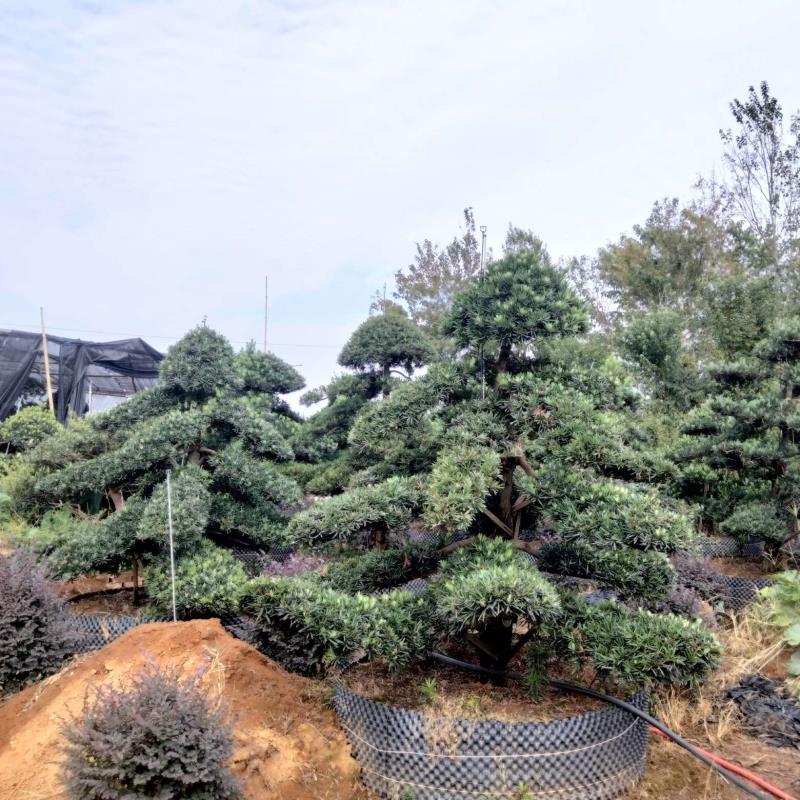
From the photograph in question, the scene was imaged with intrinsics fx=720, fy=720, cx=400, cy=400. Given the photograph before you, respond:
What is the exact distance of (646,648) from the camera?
11.1 ft

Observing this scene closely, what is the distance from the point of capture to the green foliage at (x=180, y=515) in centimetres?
510

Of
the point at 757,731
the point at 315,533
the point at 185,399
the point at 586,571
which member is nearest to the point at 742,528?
the point at 757,731

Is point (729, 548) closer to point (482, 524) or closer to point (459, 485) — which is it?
point (482, 524)

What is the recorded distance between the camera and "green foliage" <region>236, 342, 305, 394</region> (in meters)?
10.9

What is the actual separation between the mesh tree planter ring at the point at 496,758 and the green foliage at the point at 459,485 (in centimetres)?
92

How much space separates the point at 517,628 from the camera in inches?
201

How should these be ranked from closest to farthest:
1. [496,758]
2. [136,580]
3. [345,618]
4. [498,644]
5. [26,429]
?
[496,758], [345,618], [498,644], [136,580], [26,429]

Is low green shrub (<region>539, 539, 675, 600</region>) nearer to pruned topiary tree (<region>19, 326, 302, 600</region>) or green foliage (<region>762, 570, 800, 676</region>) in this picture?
green foliage (<region>762, 570, 800, 676</region>)

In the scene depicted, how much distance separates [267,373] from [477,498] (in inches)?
316

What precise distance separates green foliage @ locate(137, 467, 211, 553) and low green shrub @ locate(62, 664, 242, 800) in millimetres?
2386

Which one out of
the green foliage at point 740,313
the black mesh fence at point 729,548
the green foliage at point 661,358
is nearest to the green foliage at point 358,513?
the black mesh fence at point 729,548

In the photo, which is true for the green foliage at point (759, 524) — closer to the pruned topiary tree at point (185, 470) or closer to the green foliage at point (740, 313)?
the pruned topiary tree at point (185, 470)

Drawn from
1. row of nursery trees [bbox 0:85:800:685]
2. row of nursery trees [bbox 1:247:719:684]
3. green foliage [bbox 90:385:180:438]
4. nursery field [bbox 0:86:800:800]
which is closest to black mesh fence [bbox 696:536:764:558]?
row of nursery trees [bbox 0:85:800:685]

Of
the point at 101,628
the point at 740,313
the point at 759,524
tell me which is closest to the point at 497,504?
the point at 101,628
